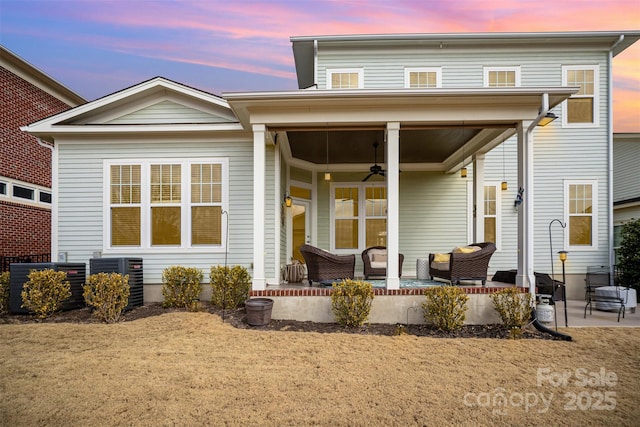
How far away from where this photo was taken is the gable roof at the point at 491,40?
9.51 m

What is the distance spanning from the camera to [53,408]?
10.7ft

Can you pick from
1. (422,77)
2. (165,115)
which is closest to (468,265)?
(422,77)

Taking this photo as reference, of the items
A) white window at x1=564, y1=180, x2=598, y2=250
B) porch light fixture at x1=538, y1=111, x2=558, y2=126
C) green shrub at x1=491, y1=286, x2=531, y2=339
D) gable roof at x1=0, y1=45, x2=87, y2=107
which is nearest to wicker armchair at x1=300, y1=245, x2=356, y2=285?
green shrub at x1=491, y1=286, x2=531, y2=339

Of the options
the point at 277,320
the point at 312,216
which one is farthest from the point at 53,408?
the point at 312,216

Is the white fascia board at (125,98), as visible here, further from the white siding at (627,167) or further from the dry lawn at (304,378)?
the white siding at (627,167)

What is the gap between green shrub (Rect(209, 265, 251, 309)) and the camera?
22.7 ft

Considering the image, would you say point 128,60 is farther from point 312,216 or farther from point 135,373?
point 135,373

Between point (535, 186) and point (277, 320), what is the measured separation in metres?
7.57

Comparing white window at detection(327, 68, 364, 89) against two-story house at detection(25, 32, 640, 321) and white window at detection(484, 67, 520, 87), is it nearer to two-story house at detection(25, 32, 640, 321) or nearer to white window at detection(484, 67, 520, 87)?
two-story house at detection(25, 32, 640, 321)

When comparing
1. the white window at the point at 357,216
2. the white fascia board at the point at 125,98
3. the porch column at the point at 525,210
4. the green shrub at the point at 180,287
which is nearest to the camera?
the porch column at the point at 525,210

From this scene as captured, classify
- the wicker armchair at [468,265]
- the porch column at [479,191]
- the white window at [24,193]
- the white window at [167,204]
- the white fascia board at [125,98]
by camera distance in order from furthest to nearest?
the white window at [24,193] → the porch column at [479,191] → the white window at [167,204] → the white fascia board at [125,98] → the wicker armchair at [468,265]

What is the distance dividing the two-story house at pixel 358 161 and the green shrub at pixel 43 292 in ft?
Result: 4.37

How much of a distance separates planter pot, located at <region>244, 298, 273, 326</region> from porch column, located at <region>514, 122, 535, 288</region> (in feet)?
13.6

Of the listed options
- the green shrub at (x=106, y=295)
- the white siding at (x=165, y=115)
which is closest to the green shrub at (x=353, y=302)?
the green shrub at (x=106, y=295)
